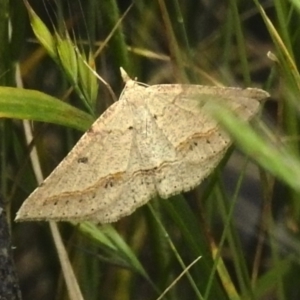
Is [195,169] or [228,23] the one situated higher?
[228,23]

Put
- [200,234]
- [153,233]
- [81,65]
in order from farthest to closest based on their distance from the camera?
[153,233], [200,234], [81,65]

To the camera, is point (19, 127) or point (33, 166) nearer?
point (33, 166)

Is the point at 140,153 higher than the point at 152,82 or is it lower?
lower

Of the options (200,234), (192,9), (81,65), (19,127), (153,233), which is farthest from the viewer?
(192,9)

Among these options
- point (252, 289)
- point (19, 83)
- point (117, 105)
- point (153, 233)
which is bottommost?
point (252, 289)

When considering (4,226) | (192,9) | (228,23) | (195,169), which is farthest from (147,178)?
(192,9)

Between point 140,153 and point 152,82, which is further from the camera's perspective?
point 152,82

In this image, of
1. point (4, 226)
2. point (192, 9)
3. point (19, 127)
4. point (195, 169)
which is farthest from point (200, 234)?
point (192, 9)

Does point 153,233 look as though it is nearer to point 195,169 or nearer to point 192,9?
point 195,169
